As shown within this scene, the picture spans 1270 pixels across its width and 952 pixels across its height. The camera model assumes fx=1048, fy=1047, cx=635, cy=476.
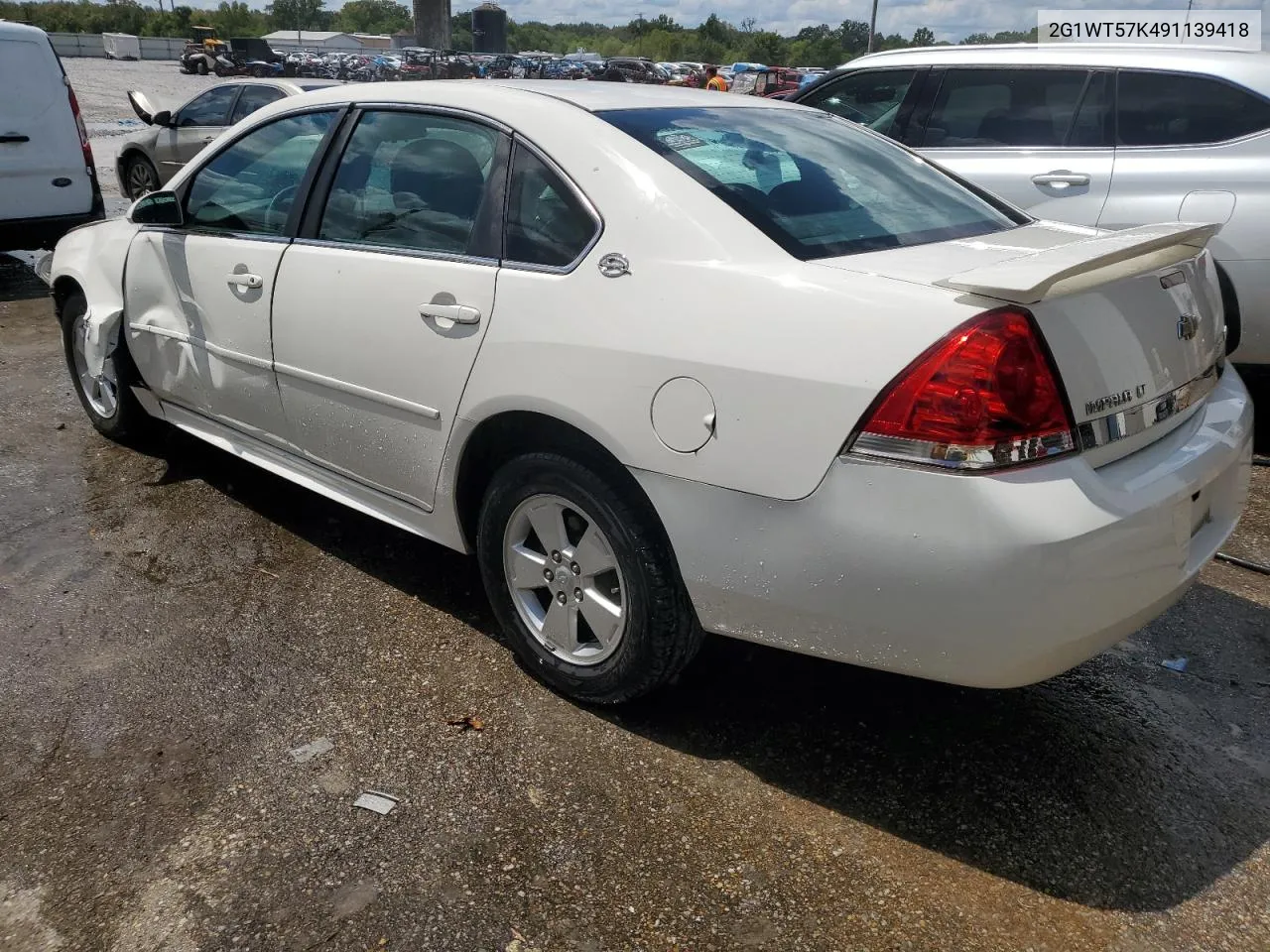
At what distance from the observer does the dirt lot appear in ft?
7.27

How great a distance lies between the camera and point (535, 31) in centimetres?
14600

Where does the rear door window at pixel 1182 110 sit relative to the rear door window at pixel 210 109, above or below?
above

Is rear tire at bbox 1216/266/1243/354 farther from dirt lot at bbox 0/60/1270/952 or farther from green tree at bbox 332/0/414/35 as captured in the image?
green tree at bbox 332/0/414/35

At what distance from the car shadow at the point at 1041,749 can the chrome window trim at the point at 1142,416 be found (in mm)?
927

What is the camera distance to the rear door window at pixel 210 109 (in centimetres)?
1078

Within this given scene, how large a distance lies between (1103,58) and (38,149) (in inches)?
309

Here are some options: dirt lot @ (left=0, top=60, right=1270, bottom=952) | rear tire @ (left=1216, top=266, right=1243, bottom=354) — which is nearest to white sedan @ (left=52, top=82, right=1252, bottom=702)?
dirt lot @ (left=0, top=60, right=1270, bottom=952)

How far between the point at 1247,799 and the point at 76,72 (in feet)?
173

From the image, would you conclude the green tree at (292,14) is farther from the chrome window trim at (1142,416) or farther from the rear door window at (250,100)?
the chrome window trim at (1142,416)

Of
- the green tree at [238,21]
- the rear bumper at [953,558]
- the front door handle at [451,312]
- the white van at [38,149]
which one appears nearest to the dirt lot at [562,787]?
the rear bumper at [953,558]

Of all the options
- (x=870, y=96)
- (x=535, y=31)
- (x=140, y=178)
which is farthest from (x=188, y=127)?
(x=535, y=31)

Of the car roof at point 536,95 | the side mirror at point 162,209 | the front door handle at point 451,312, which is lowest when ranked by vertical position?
the front door handle at point 451,312

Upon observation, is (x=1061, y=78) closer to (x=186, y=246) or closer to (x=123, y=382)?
(x=186, y=246)

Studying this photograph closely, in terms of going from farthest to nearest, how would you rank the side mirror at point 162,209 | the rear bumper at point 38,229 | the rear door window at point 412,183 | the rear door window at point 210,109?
the rear door window at point 210,109 → the rear bumper at point 38,229 → the side mirror at point 162,209 → the rear door window at point 412,183
